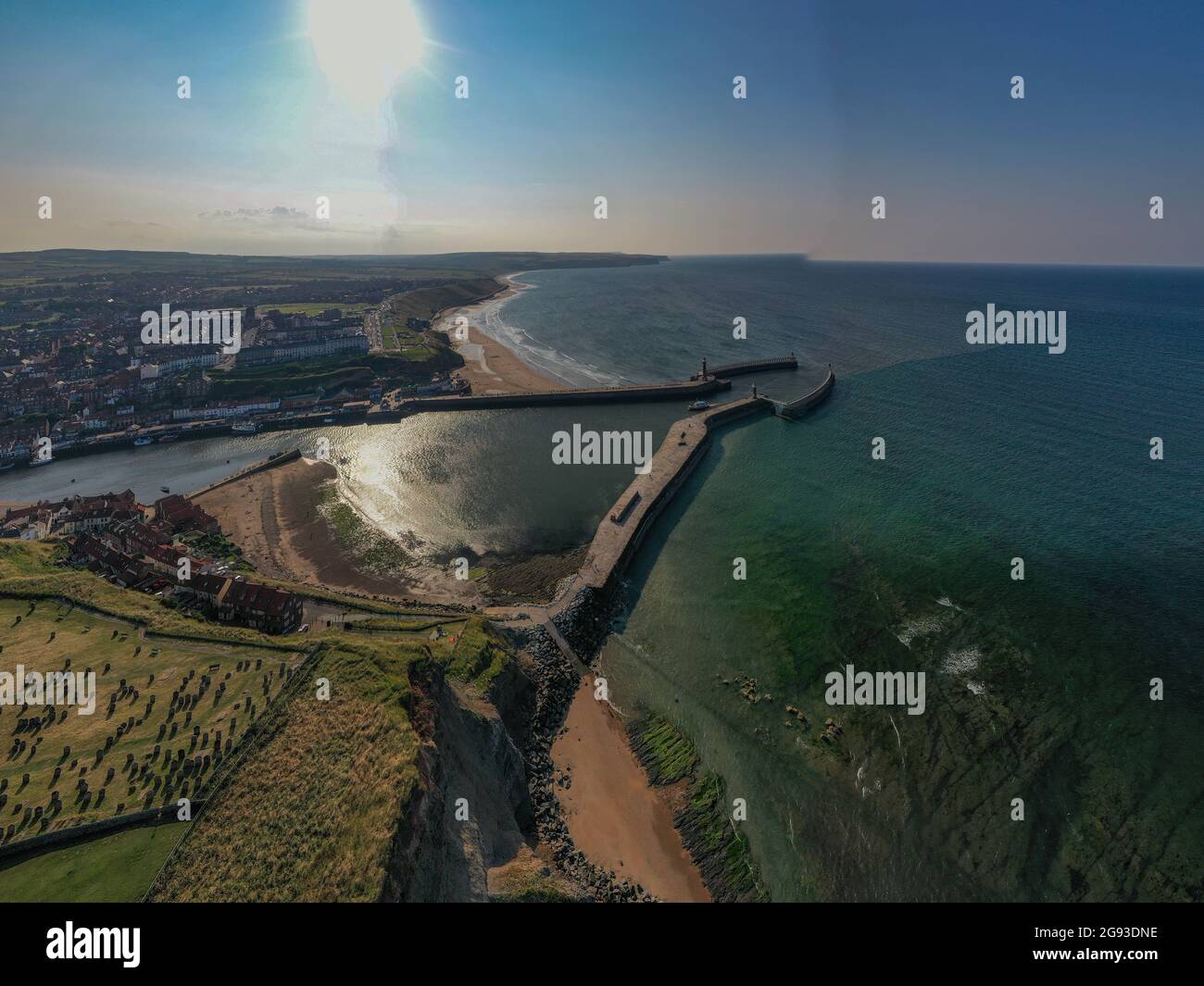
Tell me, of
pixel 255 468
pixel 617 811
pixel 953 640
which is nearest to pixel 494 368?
pixel 255 468

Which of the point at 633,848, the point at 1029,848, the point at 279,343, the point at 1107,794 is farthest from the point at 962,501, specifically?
the point at 279,343

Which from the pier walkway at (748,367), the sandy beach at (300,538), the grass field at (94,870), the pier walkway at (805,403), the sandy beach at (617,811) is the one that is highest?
the pier walkway at (748,367)

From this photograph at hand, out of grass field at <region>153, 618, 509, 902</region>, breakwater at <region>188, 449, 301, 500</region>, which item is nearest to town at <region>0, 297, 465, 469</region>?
breakwater at <region>188, 449, 301, 500</region>

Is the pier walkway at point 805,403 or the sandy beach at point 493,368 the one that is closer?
the pier walkway at point 805,403

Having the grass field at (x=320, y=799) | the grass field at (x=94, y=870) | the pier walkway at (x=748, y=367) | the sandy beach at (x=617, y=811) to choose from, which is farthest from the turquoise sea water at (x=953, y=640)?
the pier walkway at (x=748, y=367)

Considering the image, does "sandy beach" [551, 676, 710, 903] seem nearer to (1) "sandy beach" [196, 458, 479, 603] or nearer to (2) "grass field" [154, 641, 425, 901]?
(2) "grass field" [154, 641, 425, 901]

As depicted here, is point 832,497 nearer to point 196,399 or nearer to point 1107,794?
point 1107,794

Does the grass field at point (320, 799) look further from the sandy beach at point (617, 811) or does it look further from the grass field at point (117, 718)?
the sandy beach at point (617, 811)
